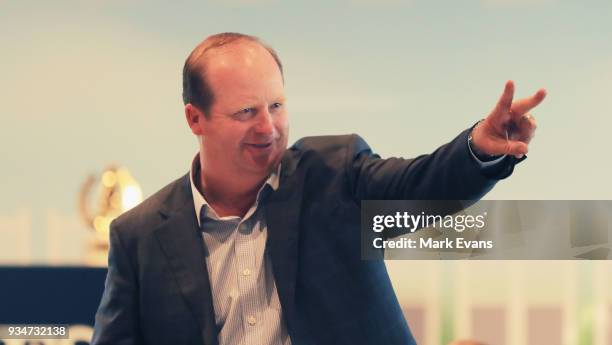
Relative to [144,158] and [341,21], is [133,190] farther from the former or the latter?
[341,21]

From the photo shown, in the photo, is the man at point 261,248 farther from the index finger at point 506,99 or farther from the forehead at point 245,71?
the index finger at point 506,99

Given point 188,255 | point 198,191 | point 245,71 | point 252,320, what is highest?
point 245,71

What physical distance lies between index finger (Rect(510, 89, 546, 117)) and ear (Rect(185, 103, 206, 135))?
2.15ft

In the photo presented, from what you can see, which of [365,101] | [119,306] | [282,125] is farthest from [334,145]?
[365,101]

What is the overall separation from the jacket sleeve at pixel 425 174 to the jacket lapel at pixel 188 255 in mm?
295

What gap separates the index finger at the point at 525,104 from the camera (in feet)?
4.30

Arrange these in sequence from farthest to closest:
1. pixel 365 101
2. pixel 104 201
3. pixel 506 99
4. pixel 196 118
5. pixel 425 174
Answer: pixel 104 201 < pixel 365 101 < pixel 196 118 < pixel 425 174 < pixel 506 99

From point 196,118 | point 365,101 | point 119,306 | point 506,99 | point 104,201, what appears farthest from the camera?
point 104,201

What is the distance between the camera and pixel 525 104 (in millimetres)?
1342

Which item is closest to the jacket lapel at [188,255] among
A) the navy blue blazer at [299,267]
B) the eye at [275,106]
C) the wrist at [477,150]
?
the navy blue blazer at [299,267]

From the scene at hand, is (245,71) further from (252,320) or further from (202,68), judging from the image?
(252,320)

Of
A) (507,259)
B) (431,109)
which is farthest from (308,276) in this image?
(431,109)

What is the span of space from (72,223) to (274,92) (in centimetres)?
100

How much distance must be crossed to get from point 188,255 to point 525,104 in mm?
653
